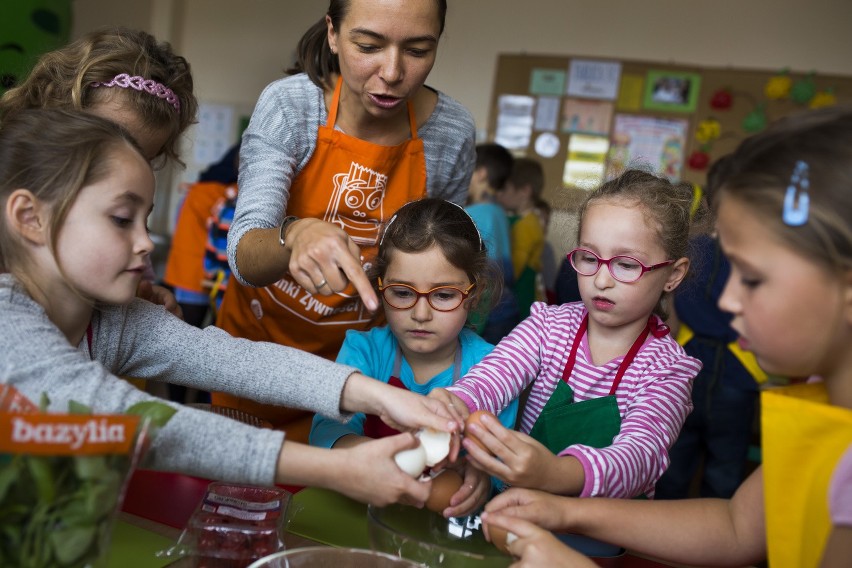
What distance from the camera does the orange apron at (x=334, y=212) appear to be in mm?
1536

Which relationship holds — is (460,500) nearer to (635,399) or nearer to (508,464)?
(508,464)

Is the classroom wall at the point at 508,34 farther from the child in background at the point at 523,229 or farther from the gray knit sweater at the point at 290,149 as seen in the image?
the gray knit sweater at the point at 290,149

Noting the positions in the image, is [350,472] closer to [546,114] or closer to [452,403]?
[452,403]

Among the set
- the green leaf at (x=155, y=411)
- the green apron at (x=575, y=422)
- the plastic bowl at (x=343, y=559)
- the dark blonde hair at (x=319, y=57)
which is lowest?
the plastic bowl at (x=343, y=559)

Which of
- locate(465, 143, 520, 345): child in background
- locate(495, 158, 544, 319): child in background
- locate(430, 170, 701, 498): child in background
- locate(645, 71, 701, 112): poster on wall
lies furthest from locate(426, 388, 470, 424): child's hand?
locate(645, 71, 701, 112): poster on wall

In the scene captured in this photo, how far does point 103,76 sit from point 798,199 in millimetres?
1156

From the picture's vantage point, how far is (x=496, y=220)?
3.23 meters

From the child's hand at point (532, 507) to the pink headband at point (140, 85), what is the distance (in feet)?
3.18

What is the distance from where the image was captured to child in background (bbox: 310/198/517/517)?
142 centimetres

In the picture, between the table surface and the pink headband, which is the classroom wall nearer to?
the pink headband

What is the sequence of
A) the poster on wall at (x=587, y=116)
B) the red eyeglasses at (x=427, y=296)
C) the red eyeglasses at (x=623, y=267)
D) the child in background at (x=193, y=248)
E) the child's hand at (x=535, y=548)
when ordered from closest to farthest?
the child's hand at (x=535, y=548), the red eyeglasses at (x=623, y=267), the red eyeglasses at (x=427, y=296), the child in background at (x=193, y=248), the poster on wall at (x=587, y=116)

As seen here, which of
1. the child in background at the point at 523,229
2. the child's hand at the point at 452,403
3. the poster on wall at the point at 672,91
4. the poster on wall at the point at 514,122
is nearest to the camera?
the child's hand at the point at 452,403

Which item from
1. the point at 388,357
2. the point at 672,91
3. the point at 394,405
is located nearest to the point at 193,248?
the point at 388,357

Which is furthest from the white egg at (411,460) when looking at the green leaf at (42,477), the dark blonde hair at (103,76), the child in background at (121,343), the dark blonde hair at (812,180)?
the dark blonde hair at (103,76)
